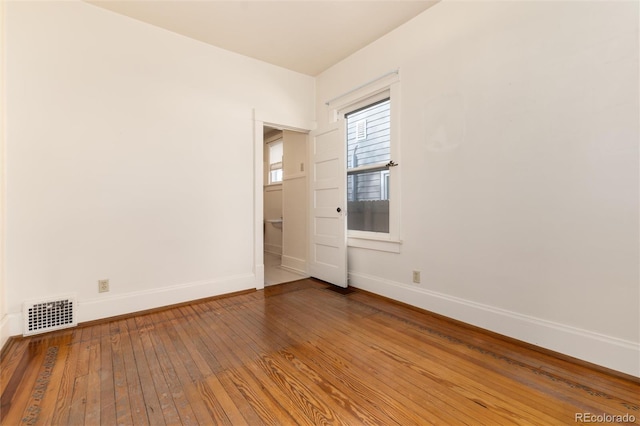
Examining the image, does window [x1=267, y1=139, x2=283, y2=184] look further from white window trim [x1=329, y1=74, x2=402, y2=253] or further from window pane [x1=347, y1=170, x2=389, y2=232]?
white window trim [x1=329, y1=74, x2=402, y2=253]

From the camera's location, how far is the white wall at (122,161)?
2.30 m

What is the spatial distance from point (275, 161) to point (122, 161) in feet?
11.6

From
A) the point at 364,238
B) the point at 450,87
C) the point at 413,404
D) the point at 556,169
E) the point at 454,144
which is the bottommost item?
the point at 413,404

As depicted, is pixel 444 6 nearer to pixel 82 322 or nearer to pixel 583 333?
pixel 583 333

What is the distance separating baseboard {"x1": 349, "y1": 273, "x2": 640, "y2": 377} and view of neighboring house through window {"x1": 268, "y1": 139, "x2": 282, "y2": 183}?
12.3 ft

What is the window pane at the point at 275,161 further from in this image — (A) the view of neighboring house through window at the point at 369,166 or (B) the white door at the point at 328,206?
(A) the view of neighboring house through window at the point at 369,166

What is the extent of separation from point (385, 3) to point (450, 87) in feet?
3.15

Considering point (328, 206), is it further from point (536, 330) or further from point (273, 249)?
point (273, 249)

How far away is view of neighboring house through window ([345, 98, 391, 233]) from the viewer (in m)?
3.21

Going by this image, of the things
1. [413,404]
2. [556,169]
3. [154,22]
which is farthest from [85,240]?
[556,169]

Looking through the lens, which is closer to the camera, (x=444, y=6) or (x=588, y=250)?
(x=588, y=250)

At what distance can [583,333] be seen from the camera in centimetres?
186

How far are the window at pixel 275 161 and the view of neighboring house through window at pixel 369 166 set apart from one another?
2500 millimetres

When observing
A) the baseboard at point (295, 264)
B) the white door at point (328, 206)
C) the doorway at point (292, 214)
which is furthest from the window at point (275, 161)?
the white door at point (328, 206)
